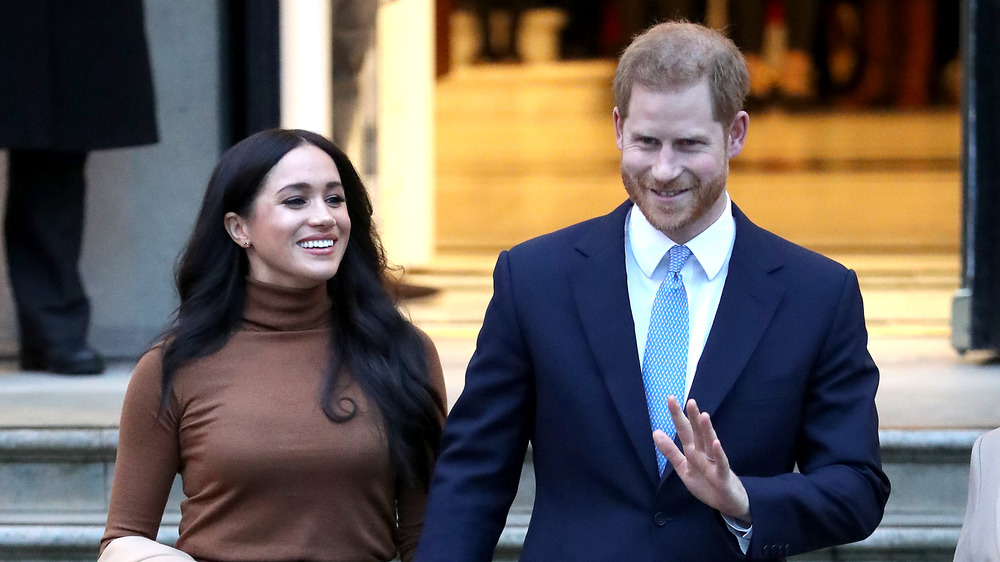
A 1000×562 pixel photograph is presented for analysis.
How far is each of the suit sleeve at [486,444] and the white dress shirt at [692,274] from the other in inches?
7.6

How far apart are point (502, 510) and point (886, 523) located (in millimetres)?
1621

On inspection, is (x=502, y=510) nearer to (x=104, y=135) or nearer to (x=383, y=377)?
(x=383, y=377)

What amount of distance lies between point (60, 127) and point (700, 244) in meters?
2.75

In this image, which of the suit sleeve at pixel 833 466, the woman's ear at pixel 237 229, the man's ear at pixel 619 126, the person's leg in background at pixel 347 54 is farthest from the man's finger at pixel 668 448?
the person's leg in background at pixel 347 54

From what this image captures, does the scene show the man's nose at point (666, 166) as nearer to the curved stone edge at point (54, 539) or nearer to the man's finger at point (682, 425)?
the man's finger at point (682, 425)

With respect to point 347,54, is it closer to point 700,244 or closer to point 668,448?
point 700,244

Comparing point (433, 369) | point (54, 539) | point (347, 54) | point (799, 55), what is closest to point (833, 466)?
point (433, 369)

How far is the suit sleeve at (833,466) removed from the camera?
1967 mm

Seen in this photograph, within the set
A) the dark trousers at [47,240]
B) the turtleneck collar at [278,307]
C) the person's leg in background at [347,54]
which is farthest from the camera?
the person's leg in background at [347,54]

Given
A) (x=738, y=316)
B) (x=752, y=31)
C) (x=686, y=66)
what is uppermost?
(x=752, y=31)

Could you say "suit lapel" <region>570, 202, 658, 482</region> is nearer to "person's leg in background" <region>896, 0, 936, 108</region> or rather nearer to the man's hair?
the man's hair

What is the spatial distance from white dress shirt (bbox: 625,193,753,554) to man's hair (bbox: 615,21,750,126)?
0.20 metres

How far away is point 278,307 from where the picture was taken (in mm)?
2596

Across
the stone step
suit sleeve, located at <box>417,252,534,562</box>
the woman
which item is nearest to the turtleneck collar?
the woman
